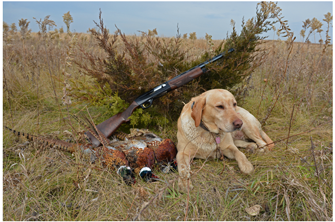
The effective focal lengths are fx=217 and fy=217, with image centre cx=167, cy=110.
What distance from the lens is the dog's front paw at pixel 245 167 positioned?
2660 millimetres

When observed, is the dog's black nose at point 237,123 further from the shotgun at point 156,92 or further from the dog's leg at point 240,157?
the shotgun at point 156,92

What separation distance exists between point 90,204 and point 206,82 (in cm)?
282

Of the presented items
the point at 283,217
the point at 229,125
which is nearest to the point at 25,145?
the point at 229,125

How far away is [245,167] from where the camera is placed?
2701mm

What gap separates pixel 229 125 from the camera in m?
2.42

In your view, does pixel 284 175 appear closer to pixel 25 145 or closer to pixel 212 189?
pixel 212 189

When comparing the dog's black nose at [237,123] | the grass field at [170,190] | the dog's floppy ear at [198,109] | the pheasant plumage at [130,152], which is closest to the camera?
the grass field at [170,190]

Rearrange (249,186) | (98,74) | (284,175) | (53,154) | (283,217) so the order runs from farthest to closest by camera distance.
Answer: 1. (98,74)
2. (53,154)
3. (249,186)
4. (284,175)
5. (283,217)

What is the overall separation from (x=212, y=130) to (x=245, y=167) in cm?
60

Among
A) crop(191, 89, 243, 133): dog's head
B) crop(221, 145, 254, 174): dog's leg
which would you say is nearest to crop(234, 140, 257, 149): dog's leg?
crop(221, 145, 254, 174): dog's leg

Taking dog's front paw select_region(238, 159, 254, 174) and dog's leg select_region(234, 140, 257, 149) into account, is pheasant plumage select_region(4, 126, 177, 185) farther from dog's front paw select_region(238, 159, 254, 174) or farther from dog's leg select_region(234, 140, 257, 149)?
dog's leg select_region(234, 140, 257, 149)

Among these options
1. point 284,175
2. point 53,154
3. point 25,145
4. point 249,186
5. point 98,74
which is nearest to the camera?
point 284,175

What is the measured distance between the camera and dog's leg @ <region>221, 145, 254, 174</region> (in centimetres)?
268

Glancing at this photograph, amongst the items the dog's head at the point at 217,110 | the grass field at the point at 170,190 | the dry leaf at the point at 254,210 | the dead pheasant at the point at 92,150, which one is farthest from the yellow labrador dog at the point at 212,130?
the dead pheasant at the point at 92,150
